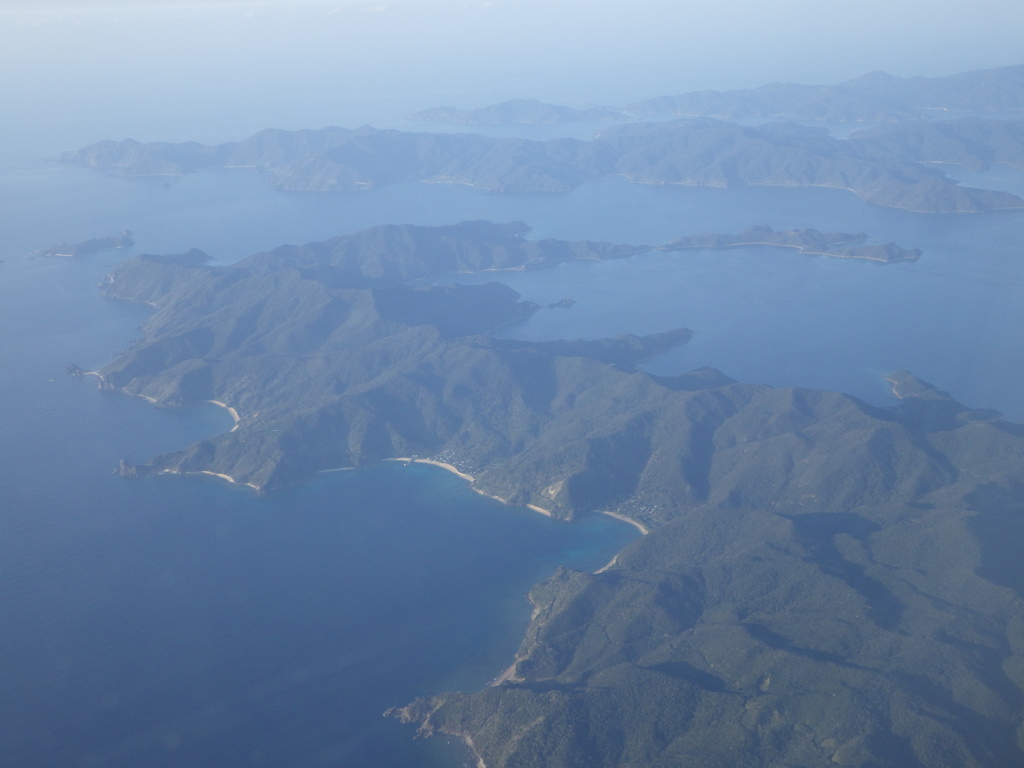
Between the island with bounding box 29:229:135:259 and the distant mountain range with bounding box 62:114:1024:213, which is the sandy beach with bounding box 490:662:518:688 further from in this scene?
the distant mountain range with bounding box 62:114:1024:213

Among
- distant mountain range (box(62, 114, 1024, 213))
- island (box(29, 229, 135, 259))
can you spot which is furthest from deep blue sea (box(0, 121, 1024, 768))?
distant mountain range (box(62, 114, 1024, 213))

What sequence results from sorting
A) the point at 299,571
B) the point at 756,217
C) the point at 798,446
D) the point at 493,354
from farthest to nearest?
the point at 756,217
the point at 493,354
the point at 798,446
the point at 299,571

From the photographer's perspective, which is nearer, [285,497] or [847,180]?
[285,497]

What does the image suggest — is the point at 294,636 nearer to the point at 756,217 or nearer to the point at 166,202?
the point at 756,217

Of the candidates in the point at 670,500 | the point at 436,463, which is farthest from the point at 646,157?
the point at 670,500

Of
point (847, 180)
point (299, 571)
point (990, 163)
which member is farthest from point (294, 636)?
point (990, 163)

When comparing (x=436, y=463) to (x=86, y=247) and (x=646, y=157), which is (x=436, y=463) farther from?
(x=646, y=157)

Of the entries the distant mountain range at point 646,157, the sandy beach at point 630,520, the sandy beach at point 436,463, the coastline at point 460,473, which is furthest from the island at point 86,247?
the sandy beach at point 630,520
